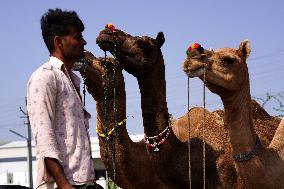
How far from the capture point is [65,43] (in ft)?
10.9

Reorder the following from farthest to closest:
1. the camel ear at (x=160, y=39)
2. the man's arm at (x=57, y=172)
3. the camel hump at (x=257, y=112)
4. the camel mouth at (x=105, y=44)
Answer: the camel hump at (x=257, y=112)
the camel ear at (x=160, y=39)
the camel mouth at (x=105, y=44)
the man's arm at (x=57, y=172)

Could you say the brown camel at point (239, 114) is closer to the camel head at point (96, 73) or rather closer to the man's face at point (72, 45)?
the camel head at point (96, 73)

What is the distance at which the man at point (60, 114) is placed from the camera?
2998 millimetres

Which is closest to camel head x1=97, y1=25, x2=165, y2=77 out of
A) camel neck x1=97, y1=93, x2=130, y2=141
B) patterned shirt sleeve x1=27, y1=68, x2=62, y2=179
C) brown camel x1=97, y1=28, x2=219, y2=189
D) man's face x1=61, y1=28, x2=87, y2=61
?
brown camel x1=97, y1=28, x2=219, y2=189

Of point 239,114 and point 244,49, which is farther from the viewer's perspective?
point 244,49

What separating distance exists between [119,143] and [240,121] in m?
1.76

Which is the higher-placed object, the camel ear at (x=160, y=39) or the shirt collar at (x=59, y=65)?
the camel ear at (x=160, y=39)

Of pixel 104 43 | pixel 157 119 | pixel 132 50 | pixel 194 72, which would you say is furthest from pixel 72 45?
pixel 157 119

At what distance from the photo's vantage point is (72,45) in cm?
333

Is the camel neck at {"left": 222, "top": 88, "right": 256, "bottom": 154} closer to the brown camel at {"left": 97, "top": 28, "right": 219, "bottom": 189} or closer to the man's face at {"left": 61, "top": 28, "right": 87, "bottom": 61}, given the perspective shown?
the brown camel at {"left": 97, "top": 28, "right": 219, "bottom": 189}

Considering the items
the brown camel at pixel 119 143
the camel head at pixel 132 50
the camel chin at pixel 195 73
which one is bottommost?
the brown camel at pixel 119 143

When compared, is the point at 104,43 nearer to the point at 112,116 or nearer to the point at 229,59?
the point at 112,116

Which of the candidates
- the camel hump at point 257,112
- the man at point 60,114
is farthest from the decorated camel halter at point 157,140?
the man at point 60,114

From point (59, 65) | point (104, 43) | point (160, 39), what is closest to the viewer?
point (59, 65)
